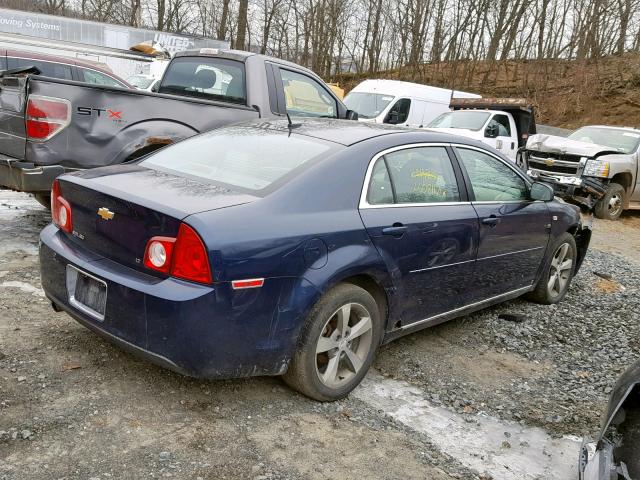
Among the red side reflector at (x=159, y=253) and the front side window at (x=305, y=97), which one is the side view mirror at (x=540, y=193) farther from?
the red side reflector at (x=159, y=253)

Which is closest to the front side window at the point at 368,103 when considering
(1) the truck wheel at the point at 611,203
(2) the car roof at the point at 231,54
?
(1) the truck wheel at the point at 611,203

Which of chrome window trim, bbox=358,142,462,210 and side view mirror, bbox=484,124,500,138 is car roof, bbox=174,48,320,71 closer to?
chrome window trim, bbox=358,142,462,210

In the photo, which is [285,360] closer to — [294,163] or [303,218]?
[303,218]

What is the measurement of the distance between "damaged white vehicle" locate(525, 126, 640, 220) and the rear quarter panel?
7.76 meters

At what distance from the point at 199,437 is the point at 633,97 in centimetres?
2428

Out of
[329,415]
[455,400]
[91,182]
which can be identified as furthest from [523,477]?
[91,182]

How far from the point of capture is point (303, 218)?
318 cm

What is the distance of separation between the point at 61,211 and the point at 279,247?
148 cm

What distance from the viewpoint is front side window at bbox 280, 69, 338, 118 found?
6.91 metres

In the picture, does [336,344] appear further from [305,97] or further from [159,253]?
[305,97]

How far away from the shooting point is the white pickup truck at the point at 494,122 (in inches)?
550

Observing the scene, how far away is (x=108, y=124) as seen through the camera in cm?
542

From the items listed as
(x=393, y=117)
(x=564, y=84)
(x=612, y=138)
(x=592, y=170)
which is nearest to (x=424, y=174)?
(x=393, y=117)

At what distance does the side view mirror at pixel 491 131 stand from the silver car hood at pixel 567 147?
1.38 m
